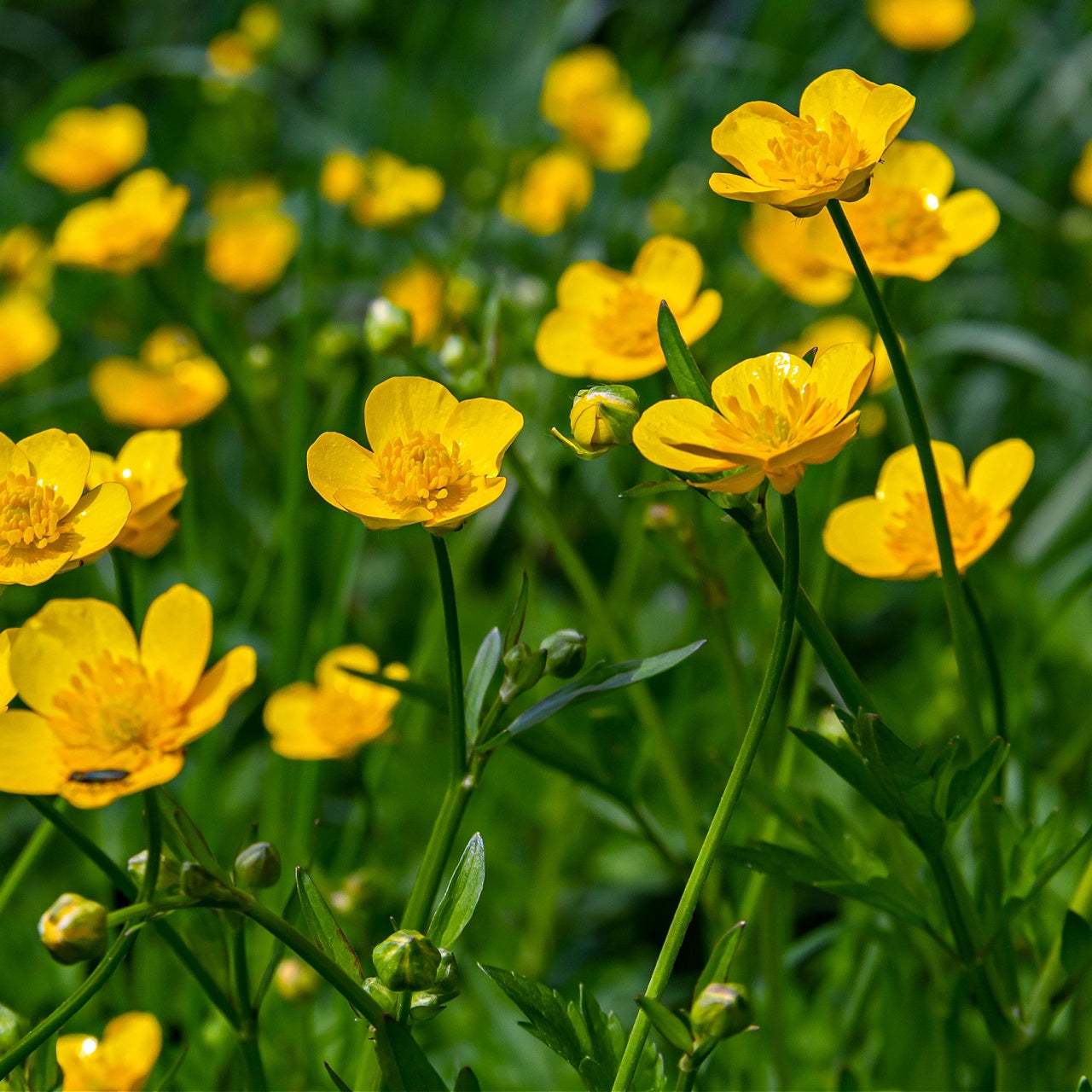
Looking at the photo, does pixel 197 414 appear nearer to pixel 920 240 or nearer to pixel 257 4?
pixel 920 240

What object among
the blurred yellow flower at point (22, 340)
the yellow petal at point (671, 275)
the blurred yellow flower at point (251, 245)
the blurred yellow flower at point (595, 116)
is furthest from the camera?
the blurred yellow flower at point (595, 116)

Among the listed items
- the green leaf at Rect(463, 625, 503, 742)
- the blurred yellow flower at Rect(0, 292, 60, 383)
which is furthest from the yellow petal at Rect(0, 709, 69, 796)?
the blurred yellow flower at Rect(0, 292, 60, 383)

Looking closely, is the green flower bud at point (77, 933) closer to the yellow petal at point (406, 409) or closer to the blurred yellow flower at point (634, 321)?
the yellow petal at point (406, 409)

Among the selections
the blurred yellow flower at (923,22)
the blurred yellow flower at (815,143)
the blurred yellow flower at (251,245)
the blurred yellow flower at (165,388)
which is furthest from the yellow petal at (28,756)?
the blurred yellow flower at (923,22)

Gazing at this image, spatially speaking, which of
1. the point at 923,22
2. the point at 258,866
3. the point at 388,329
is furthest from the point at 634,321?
the point at 923,22

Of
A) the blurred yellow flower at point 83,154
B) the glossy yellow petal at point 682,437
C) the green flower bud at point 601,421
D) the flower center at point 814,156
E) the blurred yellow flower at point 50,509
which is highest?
the flower center at point 814,156

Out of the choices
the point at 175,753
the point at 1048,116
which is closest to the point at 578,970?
the point at 175,753
